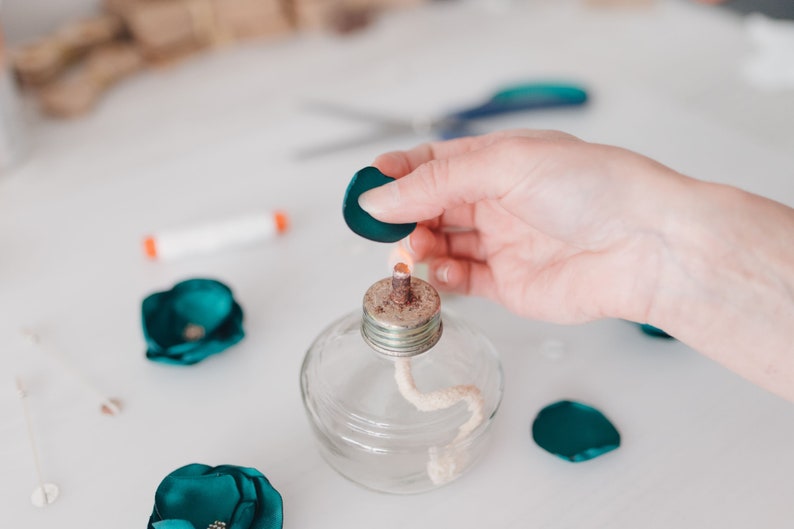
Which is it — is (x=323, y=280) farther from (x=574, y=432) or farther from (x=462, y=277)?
(x=574, y=432)

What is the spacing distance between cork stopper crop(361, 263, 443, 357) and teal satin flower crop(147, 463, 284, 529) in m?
0.15

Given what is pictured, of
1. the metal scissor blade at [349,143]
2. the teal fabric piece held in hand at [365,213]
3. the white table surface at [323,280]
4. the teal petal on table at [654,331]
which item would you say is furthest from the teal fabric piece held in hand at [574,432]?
the metal scissor blade at [349,143]

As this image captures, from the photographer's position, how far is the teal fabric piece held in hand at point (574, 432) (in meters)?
0.63

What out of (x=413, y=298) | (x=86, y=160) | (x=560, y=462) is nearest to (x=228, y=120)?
(x=86, y=160)

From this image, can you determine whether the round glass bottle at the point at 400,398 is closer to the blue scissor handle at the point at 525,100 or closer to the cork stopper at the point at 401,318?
the cork stopper at the point at 401,318

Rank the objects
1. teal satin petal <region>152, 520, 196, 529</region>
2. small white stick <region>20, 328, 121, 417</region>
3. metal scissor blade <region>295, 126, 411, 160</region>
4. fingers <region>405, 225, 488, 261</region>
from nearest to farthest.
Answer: teal satin petal <region>152, 520, 196, 529</region>
small white stick <region>20, 328, 121, 417</region>
fingers <region>405, 225, 488, 261</region>
metal scissor blade <region>295, 126, 411, 160</region>

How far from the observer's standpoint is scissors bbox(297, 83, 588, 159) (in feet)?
3.29

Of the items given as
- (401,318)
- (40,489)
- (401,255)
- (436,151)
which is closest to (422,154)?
(436,151)

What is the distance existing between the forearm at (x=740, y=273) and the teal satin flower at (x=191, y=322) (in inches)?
16.3

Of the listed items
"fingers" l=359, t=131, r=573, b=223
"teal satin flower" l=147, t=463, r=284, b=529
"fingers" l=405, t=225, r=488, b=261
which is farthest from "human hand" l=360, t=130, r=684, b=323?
"teal satin flower" l=147, t=463, r=284, b=529

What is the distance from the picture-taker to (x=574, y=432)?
0.65m

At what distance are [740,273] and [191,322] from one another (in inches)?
20.3

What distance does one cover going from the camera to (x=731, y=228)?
0.59 meters

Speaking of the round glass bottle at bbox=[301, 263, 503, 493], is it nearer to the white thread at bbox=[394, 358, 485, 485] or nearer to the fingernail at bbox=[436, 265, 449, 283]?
the white thread at bbox=[394, 358, 485, 485]
